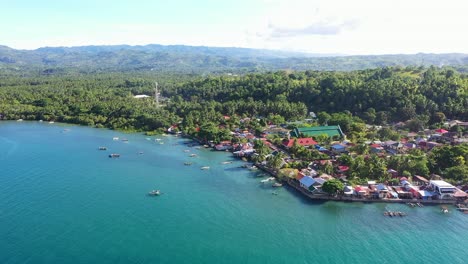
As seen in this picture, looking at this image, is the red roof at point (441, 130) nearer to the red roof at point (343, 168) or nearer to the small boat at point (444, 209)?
the red roof at point (343, 168)

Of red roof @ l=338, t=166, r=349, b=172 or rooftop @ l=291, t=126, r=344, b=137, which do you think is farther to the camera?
rooftop @ l=291, t=126, r=344, b=137

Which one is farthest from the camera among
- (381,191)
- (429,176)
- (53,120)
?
(53,120)

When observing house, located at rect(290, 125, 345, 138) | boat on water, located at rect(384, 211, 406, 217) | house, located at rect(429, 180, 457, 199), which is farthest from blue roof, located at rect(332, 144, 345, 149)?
boat on water, located at rect(384, 211, 406, 217)

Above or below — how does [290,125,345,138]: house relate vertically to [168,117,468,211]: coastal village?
above

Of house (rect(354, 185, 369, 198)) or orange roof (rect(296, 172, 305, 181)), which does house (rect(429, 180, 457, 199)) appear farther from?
orange roof (rect(296, 172, 305, 181))

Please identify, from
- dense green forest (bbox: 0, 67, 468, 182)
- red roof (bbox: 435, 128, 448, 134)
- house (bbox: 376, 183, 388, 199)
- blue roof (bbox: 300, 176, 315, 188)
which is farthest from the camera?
dense green forest (bbox: 0, 67, 468, 182)

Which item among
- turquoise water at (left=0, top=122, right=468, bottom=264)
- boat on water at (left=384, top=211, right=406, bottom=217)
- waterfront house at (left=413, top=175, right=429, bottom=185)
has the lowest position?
turquoise water at (left=0, top=122, right=468, bottom=264)

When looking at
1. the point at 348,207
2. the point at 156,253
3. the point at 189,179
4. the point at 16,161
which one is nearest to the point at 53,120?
the point at 16,161

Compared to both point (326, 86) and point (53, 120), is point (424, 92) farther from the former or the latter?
point (53, 120)
